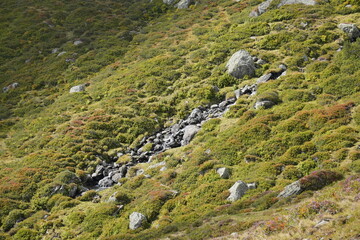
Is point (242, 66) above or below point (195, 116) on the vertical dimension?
above

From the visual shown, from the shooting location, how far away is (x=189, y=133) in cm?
2916

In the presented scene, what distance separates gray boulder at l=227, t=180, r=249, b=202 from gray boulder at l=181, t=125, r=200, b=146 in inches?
389

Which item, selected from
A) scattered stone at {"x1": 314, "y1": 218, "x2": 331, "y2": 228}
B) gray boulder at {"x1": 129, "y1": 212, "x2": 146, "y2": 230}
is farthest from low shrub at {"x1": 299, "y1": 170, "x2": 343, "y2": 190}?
gray boulder at {"x1": 129, "y1": 212, "x2": 146, "y2": 230}

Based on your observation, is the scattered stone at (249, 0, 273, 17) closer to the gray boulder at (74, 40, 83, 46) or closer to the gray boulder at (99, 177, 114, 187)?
the gray boulder at (74, 40, 83, 46)

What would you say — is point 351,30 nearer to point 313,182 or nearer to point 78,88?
point 313,182

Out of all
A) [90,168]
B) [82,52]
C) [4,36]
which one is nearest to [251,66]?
[90,168]

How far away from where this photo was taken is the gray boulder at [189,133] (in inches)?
1131

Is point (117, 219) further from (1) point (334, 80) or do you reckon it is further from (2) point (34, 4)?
(2) point (34, 4)

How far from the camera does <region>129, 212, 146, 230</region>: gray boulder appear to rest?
19619 mm

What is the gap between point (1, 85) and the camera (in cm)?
4862

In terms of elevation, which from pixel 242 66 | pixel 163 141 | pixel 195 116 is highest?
pixel 242 66

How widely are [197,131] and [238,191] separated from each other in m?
10.6

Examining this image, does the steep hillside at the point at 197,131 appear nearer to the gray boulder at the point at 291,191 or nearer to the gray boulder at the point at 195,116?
the gray boulder at the point at 291,191

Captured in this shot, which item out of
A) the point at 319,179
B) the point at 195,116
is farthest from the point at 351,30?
the point at 319,179
